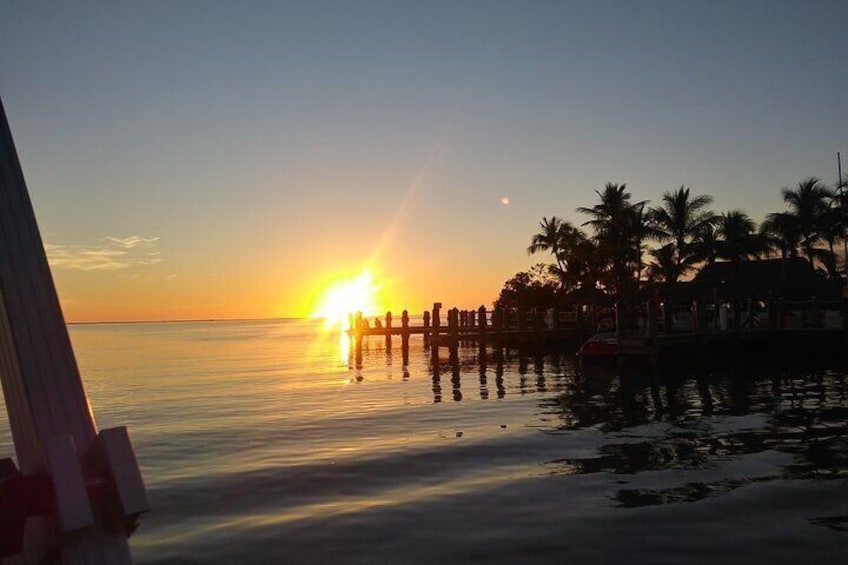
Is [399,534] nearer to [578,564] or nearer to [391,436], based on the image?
[578,564]

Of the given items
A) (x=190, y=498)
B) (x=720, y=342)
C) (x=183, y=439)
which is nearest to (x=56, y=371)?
(x=190, y=498)

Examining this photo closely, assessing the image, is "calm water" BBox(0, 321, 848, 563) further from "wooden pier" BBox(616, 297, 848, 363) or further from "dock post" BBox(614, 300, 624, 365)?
"wooden pier" BBox(616, 297, 848, 363)

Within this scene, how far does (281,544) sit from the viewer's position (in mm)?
7688

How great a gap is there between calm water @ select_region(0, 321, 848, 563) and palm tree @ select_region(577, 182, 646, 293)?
30.2 m

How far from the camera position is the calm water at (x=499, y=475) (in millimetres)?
7500

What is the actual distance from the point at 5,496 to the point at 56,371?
17.6 inches

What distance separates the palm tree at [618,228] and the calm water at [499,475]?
1190 inches

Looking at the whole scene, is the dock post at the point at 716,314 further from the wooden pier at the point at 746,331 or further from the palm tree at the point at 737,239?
the palm tree at the point at 737,239

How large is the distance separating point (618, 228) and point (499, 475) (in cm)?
4434

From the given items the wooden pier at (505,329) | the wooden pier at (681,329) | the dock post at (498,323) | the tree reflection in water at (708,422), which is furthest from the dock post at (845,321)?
the dock post at (498,323)

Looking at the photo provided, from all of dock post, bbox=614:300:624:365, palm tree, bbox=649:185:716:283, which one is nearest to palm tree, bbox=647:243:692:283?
palm tree, bbox=649:185:716:283

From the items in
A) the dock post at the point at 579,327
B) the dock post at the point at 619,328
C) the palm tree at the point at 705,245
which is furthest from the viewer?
the palm tree at the point at 705,245

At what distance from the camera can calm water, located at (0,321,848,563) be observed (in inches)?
295

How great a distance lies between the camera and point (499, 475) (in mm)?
10664
